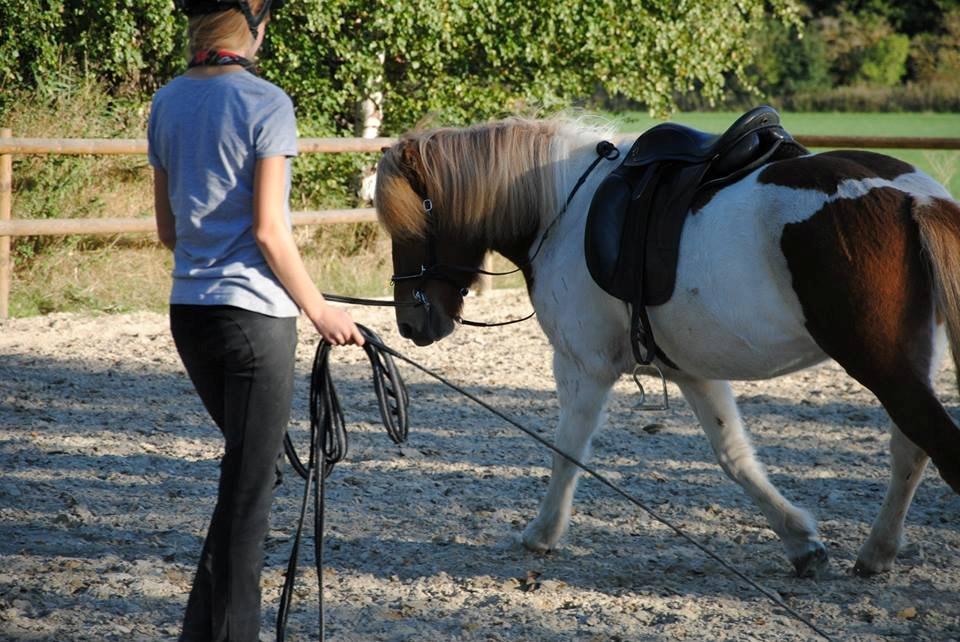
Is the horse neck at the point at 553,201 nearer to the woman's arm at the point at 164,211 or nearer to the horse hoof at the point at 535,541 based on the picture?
the horse hoof at the point at 535,541

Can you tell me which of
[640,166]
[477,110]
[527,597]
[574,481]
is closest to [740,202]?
[640,166]

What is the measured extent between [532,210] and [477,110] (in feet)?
25.8

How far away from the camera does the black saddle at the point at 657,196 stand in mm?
3400

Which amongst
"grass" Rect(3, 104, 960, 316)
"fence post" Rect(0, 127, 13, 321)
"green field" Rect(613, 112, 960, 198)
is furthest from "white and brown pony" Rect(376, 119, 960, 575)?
"green field" Rect(613, 112, 960, 198)

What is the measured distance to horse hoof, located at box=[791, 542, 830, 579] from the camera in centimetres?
363

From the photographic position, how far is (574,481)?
12.7 ft

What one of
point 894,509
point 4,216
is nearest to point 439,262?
point 894,509

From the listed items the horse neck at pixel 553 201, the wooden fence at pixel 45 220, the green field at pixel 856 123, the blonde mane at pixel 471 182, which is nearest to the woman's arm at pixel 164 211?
the blonde mane at pixel 471 182

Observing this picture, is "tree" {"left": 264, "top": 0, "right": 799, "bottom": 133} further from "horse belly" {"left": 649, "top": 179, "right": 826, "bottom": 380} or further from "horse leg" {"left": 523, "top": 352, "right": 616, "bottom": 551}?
"horse belly" {"left": 649, "top": 179, "right": 826, "bottom": 380}

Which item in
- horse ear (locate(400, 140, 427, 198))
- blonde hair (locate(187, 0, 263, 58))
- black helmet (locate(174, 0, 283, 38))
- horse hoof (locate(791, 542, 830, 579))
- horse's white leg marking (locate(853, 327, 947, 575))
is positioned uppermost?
black helmet (locate(174, 0, 283, 38))

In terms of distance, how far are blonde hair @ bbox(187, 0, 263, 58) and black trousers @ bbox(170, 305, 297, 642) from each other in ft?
2.03

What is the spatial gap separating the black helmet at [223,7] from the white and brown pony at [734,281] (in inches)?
54.1

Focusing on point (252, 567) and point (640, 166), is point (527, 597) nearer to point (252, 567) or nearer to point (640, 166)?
point (252, 567)

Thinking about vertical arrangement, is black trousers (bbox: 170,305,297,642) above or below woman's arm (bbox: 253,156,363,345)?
below
